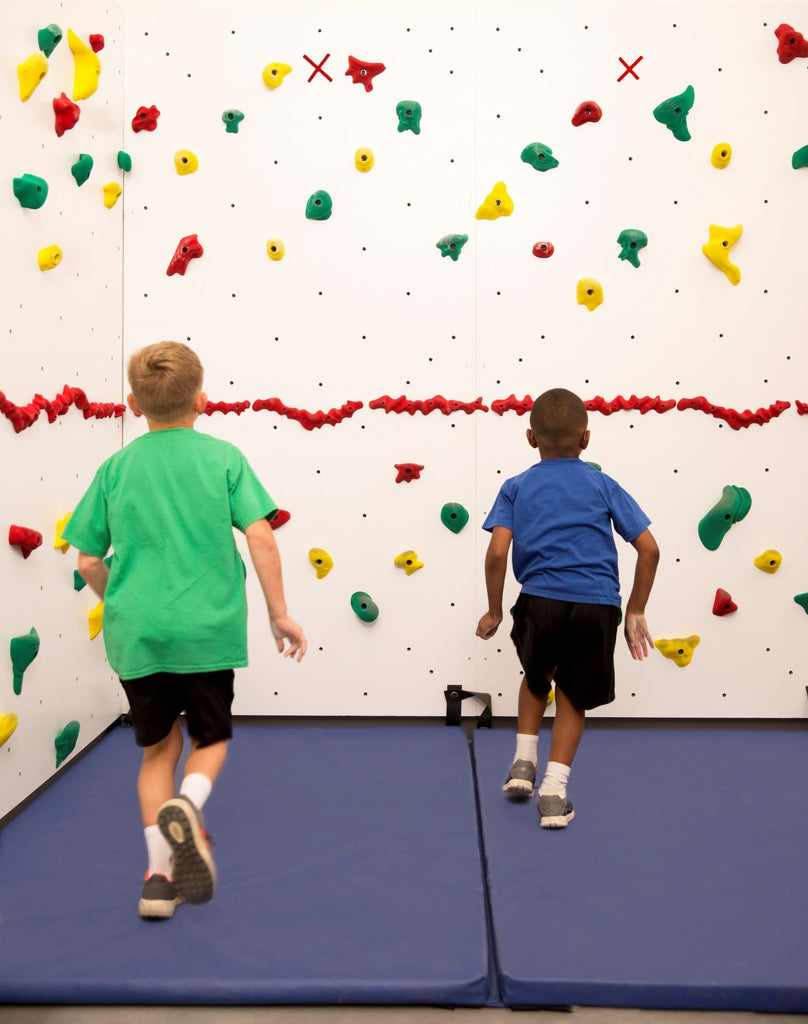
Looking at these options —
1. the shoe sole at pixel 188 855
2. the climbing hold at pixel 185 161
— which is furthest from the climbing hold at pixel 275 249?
the shoe sole at pixel 188 855

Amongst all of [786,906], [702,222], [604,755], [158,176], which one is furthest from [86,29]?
[786,906]

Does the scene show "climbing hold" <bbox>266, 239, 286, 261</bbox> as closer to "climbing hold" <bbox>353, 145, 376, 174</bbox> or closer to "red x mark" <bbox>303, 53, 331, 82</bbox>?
"climbing hold" <bbox>353, 145, 376, 174</bbox>

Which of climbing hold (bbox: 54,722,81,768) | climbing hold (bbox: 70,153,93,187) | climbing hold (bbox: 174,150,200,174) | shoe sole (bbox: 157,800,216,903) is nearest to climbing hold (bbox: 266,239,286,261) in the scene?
climbing hold (bbox: 174,150,200,174)

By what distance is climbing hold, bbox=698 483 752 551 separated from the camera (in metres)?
3.00

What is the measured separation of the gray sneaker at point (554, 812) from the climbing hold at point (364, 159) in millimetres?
2070

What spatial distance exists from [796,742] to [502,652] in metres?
0.97

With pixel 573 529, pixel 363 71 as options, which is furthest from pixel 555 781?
pixel 363 71

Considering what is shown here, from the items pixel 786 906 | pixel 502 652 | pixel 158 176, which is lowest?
pixel 786 906

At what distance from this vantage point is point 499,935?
171cm

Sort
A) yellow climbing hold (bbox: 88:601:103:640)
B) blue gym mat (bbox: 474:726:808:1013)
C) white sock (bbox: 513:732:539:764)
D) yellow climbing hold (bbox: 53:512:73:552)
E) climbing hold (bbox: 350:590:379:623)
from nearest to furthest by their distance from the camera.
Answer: blue gym mat (bbox: 474:726:808:1013), white sock (bbox: 513:732:539:764), yellow climbing hold (bbox: 53:512:73:552), yellow climbing hold (bbox: 88:601:103:640), climbing hold (bbox: 350:590:379:623)

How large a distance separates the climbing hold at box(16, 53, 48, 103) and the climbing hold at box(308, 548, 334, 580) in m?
1.56

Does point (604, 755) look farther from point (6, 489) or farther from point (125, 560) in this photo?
point (6, 489)

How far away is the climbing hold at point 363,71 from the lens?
118 inches

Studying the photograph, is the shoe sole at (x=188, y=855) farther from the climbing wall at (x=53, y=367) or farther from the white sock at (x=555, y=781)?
the white sock at (x=555, y=781)
